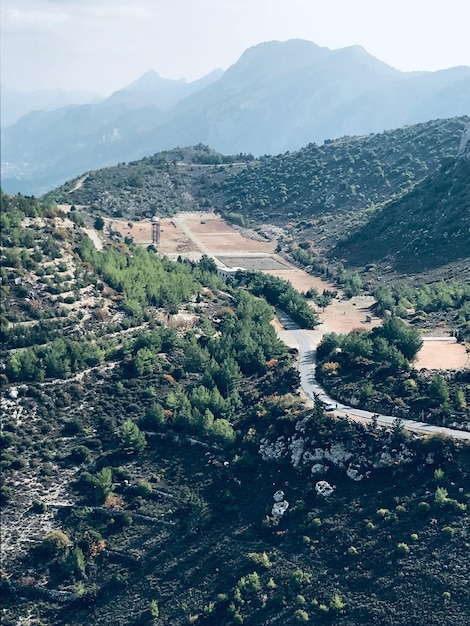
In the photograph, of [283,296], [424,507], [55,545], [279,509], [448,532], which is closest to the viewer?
[448,532]

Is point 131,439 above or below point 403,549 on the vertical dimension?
above

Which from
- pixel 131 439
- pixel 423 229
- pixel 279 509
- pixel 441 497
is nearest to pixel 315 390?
pixel 279 509

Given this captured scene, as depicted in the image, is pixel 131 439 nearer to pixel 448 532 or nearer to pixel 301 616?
pixel 301 616

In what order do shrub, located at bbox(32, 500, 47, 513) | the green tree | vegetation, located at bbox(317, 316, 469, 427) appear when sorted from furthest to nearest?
the green tree
vegetation, located at bbox(317, 316, 469, 427)
shrub, located at bbox(32, 500, 47, 513)

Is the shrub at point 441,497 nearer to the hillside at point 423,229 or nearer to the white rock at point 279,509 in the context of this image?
the white rock at point 279,509

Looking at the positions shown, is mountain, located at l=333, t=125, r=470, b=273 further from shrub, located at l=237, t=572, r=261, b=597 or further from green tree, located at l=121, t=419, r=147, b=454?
shrub, located at l=237, t=572, r=261, b=597

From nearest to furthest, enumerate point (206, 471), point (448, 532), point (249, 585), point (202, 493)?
point (249, 585)
point (448, 532)
point (202, 493)
point (206, 471)

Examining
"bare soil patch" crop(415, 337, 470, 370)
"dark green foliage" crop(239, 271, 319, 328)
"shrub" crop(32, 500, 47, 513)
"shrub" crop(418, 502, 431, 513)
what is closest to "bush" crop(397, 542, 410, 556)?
"shrub" crop(418, 502, 431, 513)
